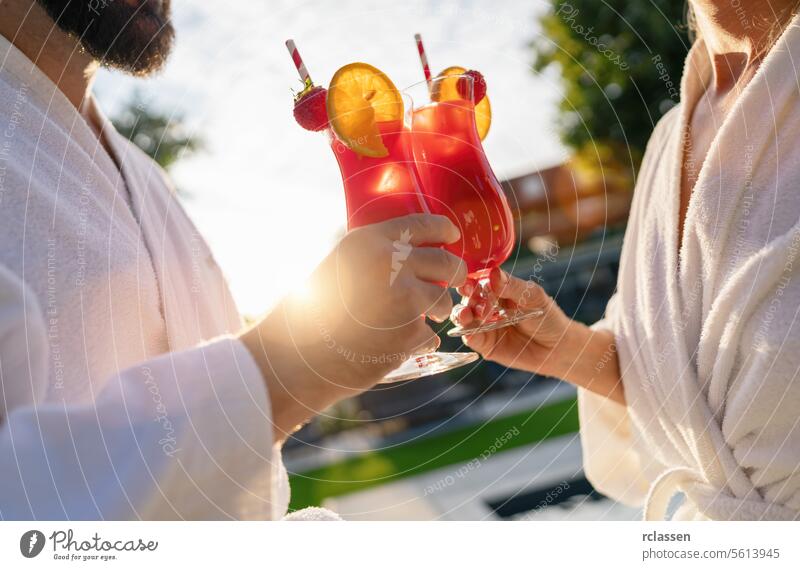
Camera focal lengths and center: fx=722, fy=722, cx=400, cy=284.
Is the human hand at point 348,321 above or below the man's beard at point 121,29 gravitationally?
below

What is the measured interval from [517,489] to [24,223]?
15.2ft

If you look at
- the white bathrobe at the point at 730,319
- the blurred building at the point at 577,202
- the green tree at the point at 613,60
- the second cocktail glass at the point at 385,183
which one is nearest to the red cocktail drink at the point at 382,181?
the second cocktail glass at the point at 385,183

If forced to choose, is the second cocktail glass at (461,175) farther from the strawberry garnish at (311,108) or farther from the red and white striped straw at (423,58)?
the strawberry garnish at (311,108)

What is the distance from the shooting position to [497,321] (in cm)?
125

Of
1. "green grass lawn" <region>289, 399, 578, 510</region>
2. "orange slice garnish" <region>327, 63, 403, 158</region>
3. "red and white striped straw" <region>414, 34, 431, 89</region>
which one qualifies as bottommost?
"green grass lawn" <region>289, 399, 578, 510</region>

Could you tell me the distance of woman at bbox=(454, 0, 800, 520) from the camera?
1108 mm

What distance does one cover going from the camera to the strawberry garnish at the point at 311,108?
106 centimetres

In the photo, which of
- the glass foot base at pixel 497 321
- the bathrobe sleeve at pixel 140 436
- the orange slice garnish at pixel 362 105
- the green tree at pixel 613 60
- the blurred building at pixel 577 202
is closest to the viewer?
the bathrobe sleeve at pixel 140 436

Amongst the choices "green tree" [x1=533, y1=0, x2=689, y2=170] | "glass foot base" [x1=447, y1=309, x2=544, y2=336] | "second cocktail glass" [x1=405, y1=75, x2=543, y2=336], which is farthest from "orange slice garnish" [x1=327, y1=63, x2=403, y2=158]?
"green tree" [x1=533, y1=0, x2=689, y2=170]

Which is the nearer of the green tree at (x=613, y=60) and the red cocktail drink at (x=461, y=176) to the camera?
the red cocktail drink at (x=461, y=176)

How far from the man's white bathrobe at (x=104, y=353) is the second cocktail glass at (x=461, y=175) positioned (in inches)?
17.5

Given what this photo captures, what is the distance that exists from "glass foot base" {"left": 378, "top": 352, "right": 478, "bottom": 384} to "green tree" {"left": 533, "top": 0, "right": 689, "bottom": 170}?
3.50 metres

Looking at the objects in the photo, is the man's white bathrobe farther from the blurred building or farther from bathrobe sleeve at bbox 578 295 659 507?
the blurred building
